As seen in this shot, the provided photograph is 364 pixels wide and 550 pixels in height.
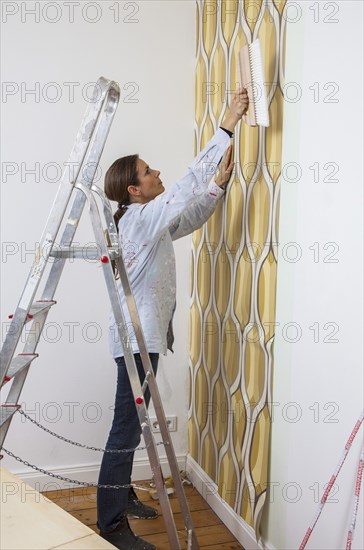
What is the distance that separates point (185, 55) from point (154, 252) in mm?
1142

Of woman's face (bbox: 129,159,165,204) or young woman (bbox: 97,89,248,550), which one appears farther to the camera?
woman's face (bbox: 129,159,165,204)

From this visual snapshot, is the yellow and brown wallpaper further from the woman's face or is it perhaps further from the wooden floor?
the woman's face

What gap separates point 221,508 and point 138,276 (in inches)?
42.5

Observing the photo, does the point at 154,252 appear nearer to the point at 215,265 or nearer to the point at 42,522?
the point at 215,265

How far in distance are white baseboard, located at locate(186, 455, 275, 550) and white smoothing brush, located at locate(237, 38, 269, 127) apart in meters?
1.50

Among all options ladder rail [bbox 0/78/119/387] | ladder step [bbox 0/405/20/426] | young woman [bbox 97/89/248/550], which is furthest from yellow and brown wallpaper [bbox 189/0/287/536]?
ladder step [bbox 0/405/20/426]

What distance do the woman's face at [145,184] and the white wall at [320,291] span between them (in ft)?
1.87

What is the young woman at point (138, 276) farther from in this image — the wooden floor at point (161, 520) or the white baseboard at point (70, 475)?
the white baseboard at point (70, 475)

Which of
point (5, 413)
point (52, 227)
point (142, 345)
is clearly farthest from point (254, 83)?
point (5, 413)

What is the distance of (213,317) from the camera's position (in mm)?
2854

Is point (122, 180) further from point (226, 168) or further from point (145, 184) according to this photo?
point (226, 168)

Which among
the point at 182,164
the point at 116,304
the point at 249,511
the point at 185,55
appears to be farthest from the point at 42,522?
the point at 185,55

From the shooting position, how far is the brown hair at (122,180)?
2.48 m

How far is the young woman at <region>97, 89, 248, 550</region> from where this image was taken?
7.41 ft
